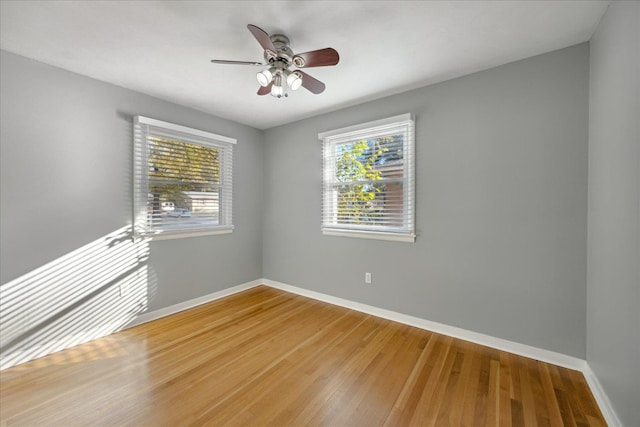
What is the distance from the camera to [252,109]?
3.37 m

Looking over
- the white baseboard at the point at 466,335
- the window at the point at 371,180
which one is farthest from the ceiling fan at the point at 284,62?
the white baseboard at the point at 466,335

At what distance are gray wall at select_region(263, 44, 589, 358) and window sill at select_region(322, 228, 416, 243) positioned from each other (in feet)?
0.23

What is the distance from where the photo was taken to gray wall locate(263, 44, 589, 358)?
205 centimetres

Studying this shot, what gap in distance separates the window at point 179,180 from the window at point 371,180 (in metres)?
1.43

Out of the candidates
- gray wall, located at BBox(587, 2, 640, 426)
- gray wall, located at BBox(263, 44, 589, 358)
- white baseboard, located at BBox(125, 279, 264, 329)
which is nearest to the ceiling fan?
gray wall, located at BBox(263, 44, 589, 358)

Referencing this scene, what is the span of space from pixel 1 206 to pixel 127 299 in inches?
50.2

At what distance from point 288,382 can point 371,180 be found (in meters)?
2.20

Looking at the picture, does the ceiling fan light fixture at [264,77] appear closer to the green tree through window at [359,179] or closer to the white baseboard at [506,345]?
the green tree through window at [359,179]

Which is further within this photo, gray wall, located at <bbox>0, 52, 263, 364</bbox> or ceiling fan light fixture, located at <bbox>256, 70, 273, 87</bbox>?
gray wall, located at <bbox>0, 52, 263, 364</bbox>

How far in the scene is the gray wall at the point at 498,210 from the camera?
205 centimetres

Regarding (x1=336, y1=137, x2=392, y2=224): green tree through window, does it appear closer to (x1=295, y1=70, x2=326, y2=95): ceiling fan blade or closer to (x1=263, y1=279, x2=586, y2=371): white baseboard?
(x1=263, y1=279, x2=586, y2=371): white baseboard

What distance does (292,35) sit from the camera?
6.31 ft

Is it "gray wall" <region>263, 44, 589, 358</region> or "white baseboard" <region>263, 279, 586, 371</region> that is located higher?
"gray wall" <region>263, 44, 589, 358</region>

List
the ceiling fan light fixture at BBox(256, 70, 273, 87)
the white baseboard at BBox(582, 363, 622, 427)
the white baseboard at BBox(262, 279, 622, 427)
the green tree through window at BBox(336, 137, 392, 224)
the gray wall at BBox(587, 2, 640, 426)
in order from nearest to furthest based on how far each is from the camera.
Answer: the gray wall at BBox(587, 2, 640, 426) < the white baseboard at BBox(582, 363, 622, 427) < the white baseboard at BBox(262, 279, 622, 427) < the ceiling fan light fixture at BBox(256, 70, 273, 87) < the green tree through window at BBox(336, 137, 392, 224)
